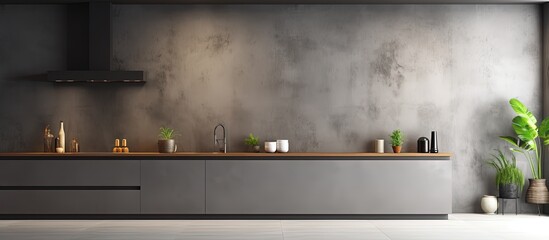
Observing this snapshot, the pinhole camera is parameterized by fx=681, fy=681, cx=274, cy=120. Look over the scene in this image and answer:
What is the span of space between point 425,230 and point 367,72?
212cm

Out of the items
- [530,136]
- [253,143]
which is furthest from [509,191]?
[253,143]

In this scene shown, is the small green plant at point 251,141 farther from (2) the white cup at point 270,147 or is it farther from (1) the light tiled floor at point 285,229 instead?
(1) the light tiled floor at point 285,229

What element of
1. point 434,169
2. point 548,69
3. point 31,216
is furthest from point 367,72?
point 31,216

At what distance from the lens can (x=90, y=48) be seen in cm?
783

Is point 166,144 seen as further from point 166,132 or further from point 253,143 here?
point 253,143

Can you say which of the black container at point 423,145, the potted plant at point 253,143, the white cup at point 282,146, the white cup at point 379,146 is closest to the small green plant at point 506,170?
the black container at point 423,145

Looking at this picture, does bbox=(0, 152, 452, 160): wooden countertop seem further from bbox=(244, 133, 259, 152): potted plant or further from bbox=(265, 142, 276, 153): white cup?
bbox=(244, 133, 259, 152): potted plant

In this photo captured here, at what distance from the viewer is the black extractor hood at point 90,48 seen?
7.69 meters

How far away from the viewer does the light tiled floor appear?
6.32 metres

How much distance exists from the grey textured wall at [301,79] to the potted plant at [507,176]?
140mm

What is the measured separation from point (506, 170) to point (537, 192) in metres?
0.41

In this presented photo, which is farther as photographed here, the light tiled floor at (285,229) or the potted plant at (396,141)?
the potted plant at (396,141)

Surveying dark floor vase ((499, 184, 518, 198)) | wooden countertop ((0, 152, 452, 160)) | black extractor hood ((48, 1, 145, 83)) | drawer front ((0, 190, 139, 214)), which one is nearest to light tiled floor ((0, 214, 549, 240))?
drawer front ((0, 190, 139, 214))

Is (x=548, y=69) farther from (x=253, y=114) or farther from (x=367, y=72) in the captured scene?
(x=253, y=114)
